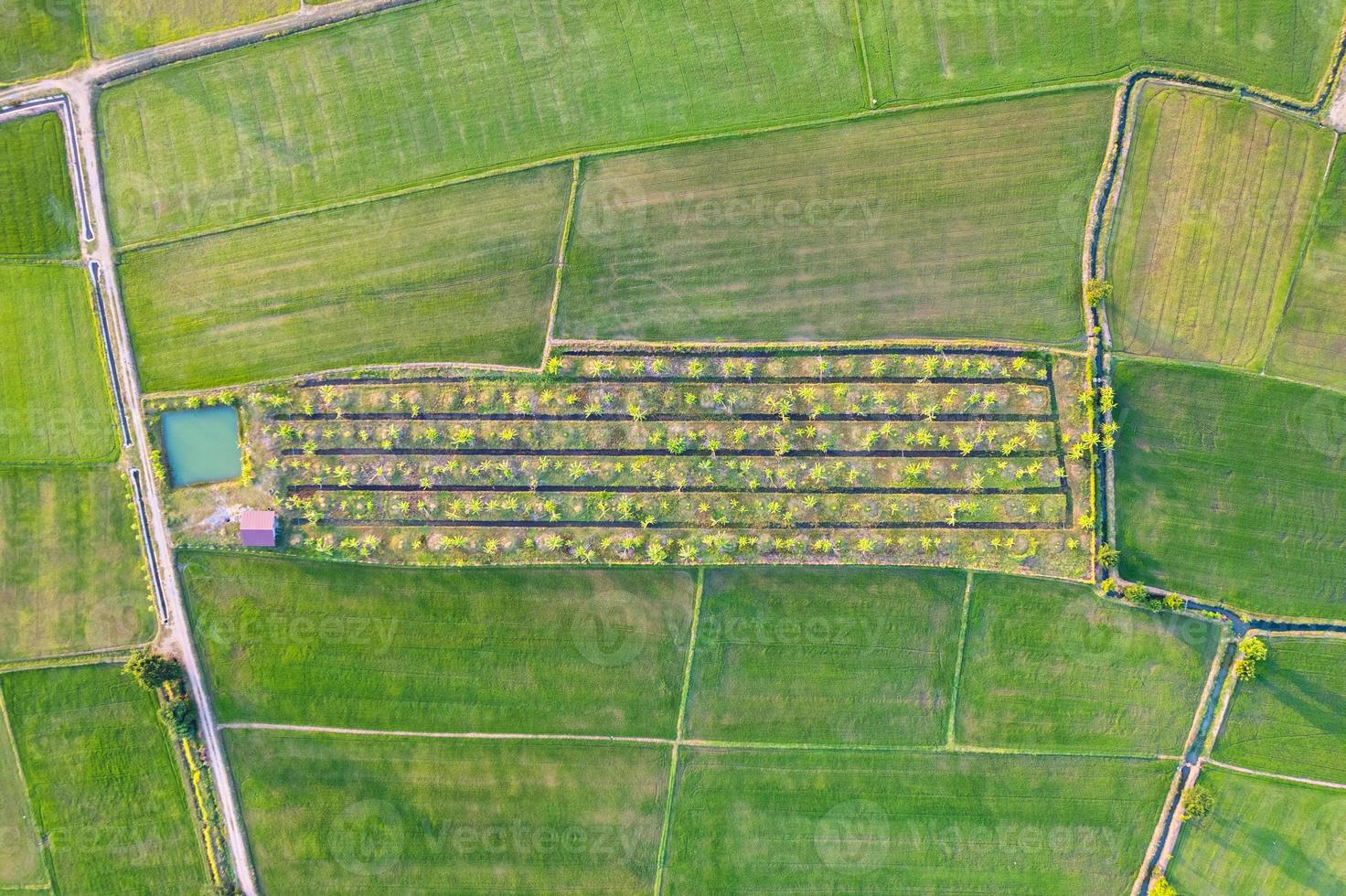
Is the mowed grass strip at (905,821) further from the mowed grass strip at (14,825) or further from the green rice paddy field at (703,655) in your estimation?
the mowed grass strip at (14,825)

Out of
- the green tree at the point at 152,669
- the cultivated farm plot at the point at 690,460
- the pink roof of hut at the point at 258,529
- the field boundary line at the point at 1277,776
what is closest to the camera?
the green tree at the point at 152,669

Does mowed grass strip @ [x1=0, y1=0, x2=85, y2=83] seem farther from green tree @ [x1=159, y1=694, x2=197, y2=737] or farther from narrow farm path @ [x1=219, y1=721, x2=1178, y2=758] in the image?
narrow farm path @ [x1=219, y1=721, x2=1178, y2=758]

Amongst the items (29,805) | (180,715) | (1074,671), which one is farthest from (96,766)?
(1074,671)

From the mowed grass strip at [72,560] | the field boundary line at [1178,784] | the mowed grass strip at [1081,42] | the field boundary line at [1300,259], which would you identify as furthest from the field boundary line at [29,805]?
the field boundary line at [1300,259]

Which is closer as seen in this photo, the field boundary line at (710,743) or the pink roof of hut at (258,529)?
the pink roof of hut at (258,529)

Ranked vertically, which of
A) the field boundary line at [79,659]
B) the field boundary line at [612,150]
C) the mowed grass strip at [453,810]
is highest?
the field boundary line at [612,150]

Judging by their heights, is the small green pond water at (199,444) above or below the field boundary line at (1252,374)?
above

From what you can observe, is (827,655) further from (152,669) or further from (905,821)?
(152,669)
